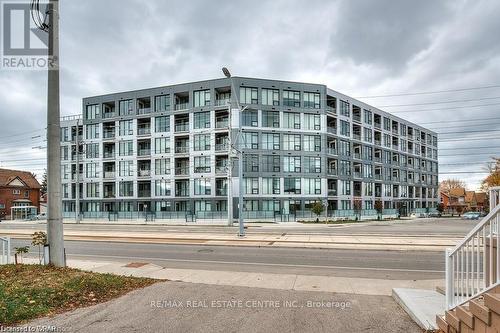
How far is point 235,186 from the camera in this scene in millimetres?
48094

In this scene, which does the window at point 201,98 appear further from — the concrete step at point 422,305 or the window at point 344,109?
the concrete step at point 422,305

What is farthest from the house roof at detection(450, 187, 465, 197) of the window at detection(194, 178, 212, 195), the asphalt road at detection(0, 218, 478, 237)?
the window at detection(194, 178, 212, 195)

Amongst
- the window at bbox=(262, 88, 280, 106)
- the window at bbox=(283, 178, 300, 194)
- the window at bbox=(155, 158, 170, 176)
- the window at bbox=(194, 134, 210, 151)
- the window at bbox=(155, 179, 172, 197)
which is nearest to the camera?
the window at bbox=(283, 178, 300, 194)

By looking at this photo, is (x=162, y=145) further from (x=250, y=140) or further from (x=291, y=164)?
(x=291, y=164)

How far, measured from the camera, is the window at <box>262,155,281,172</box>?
162ft

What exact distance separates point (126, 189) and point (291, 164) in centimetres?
2580

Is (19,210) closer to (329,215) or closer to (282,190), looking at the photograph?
(282,190)

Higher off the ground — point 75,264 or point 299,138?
point 299,138

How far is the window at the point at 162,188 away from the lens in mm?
52875

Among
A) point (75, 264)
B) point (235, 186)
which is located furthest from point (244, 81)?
point (75, 264)

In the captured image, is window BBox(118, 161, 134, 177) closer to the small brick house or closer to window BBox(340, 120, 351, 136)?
the small brick house

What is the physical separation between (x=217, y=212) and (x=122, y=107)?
24.6 meters

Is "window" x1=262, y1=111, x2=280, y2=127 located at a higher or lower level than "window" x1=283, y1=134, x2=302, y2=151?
higher

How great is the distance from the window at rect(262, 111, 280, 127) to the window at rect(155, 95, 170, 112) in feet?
48.5
